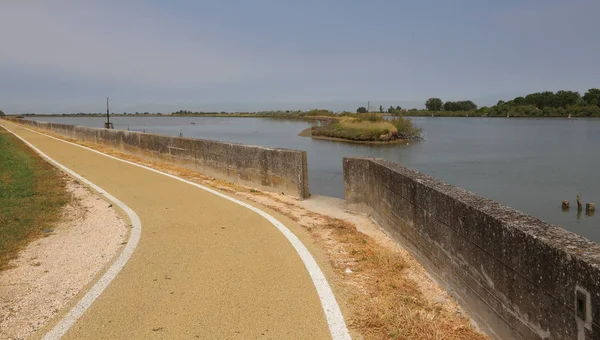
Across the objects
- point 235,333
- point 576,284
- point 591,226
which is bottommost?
point 591,226

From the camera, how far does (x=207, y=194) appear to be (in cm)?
1082

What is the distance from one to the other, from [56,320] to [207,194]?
6734 mm

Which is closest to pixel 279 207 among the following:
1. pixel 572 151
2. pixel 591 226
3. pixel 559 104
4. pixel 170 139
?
pixel 170 139

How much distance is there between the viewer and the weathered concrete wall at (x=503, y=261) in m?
2.81

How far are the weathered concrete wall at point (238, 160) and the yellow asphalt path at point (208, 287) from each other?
2113mm

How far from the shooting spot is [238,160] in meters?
12.6

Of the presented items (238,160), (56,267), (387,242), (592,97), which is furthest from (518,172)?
(592,97)

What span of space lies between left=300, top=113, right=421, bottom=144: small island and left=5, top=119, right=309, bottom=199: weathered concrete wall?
3606 cm

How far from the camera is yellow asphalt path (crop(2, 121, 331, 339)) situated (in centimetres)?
394

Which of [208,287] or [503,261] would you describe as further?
[208,287]

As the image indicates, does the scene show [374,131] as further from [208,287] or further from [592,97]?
[592,97]

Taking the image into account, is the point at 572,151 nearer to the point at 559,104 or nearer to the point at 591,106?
the point at 591,106

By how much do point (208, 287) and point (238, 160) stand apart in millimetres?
7859

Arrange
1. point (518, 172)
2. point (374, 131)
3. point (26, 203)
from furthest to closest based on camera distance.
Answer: point (374, 131)
point (518, 172)
point (26, 203)
